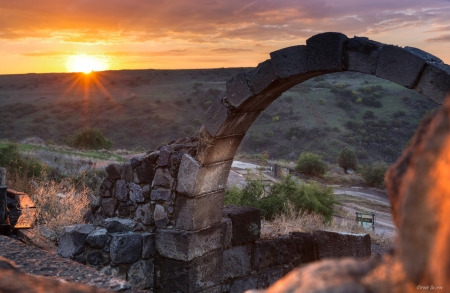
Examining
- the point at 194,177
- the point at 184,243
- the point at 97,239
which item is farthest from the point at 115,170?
the point at 184,243

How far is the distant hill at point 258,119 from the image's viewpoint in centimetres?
3559

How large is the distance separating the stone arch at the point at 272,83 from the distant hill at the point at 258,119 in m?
27.9

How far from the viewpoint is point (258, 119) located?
41.5 metres

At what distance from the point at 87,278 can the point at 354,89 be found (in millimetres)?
47095

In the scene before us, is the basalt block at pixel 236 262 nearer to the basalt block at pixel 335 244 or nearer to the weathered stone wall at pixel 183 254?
the weathered stone wall at pixel 183 254

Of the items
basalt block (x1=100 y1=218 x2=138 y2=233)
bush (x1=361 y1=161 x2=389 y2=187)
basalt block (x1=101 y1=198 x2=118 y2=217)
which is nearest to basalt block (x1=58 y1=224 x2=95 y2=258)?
basalt block (x1=100 y1=218 x2=138 y2=233)

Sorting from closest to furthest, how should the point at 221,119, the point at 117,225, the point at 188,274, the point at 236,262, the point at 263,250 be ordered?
the point at 221,119, the point at 188,274, the point at 117,225, the point at 236,262, the point at 263,250

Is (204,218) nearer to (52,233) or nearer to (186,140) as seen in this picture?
(186,140)

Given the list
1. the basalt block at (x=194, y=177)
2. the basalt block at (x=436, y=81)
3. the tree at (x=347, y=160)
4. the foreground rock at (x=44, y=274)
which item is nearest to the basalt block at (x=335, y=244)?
the basalt block at (x=194, y=177)

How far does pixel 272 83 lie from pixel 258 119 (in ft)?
121

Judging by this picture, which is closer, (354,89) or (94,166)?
(94,166)

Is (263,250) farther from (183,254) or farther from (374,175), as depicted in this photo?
(374,175)

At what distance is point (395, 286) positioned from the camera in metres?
1.17

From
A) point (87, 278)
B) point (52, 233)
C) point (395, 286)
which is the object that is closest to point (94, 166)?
point (52, 233)
